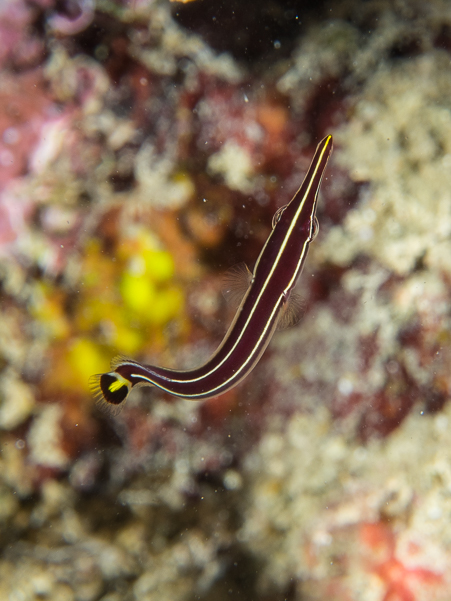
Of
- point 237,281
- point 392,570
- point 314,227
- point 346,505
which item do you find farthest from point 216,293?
point 392,570

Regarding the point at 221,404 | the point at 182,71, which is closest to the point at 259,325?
the point at 221,404

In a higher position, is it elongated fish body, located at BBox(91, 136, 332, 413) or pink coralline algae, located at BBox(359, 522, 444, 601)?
elongated fish body, located at BBox(91, 136, 332, 413)

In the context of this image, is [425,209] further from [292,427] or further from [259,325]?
[292,427]

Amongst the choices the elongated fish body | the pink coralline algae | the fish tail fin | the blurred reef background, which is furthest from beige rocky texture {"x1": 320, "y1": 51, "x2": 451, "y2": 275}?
the pink coralline algae

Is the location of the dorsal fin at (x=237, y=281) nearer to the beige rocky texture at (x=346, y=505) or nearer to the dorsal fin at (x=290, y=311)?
the dorsal fin at (x=290, y=311)

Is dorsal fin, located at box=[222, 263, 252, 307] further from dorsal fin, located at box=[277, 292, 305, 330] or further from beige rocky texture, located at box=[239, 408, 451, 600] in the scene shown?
beige rocky texture, located at box=[239, 408, 451, 600]

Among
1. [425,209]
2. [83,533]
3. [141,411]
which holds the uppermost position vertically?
[425,209]

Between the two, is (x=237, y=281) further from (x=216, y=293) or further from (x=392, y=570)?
(x=392, y=570)
